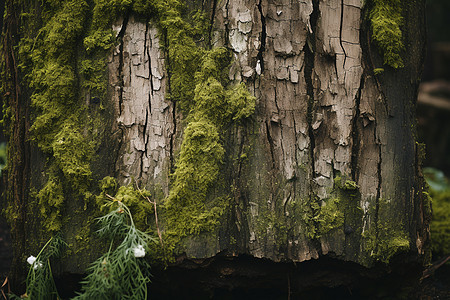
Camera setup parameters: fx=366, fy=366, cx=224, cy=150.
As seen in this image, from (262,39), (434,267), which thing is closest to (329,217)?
(262,39)

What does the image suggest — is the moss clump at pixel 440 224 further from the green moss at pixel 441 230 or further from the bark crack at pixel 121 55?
the bark crack at pixel 121 55

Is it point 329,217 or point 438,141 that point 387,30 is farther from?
point 438,141

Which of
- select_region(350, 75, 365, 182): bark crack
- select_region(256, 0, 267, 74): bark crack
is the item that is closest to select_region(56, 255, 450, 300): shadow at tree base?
select_region(350, 75, 365, 182): bark crack

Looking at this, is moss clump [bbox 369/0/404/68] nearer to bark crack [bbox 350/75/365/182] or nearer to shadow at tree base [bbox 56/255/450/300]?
bark crack [bbox 350/75/365/182]

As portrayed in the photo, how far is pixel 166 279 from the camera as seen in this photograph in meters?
2.14

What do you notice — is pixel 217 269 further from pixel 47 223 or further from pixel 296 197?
pixel 47 223

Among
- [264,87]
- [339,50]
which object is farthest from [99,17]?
[339,50]

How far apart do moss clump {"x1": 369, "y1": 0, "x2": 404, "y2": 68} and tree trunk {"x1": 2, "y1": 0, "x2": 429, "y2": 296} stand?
36 millimetres

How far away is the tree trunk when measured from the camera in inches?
81.8

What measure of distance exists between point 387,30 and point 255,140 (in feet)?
3.33

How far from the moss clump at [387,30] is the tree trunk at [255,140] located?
4 cm

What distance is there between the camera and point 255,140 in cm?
212

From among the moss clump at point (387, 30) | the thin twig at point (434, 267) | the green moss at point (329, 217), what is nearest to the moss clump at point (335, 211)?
the green moss at point (329, 217)

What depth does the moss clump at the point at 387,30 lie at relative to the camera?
7.07ft
